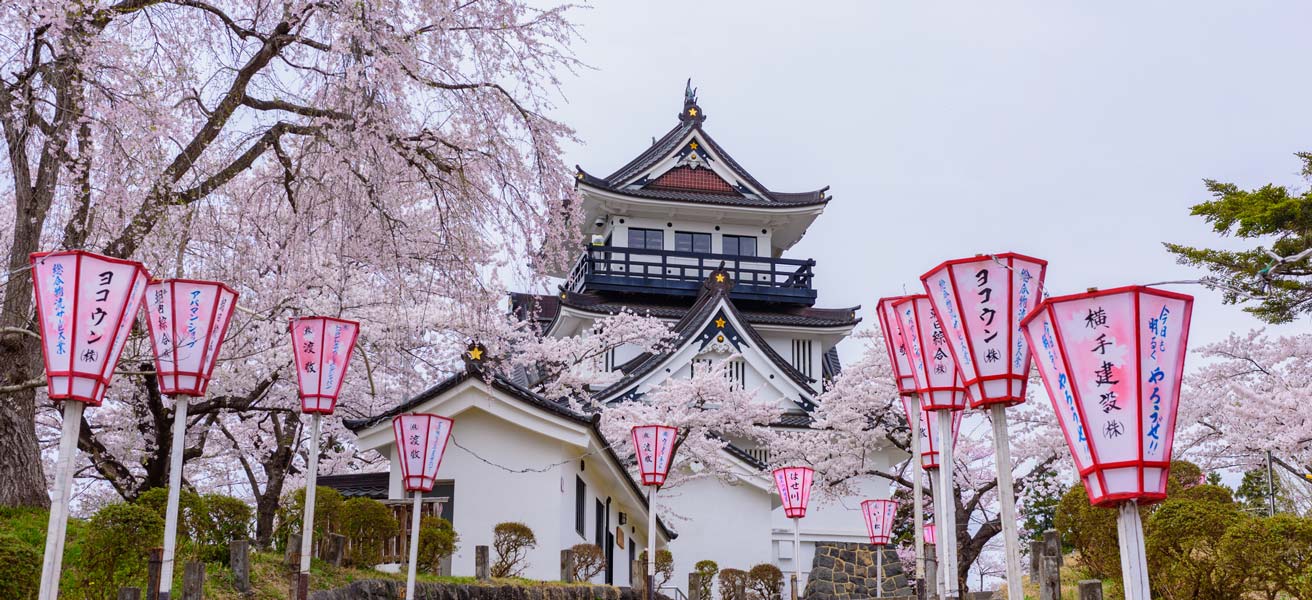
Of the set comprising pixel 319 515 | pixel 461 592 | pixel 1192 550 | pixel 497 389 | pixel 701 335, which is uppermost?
pixel 701 335

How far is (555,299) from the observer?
38062 millimetres

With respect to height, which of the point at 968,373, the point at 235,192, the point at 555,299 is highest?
the point at 555,299

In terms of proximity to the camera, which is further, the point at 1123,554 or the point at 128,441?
the point at 128,441

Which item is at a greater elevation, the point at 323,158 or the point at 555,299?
the point at 555,299

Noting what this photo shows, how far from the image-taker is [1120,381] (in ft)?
16.6

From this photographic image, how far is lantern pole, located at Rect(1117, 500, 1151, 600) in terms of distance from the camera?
4.82m

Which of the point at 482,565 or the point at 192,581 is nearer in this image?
the point at 192,581

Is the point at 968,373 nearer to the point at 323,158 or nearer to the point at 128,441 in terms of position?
the point at 323,158

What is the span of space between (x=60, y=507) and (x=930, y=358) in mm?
6432

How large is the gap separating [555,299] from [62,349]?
31326 millimetres

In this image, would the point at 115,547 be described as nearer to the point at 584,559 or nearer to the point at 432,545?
the point at 432,545

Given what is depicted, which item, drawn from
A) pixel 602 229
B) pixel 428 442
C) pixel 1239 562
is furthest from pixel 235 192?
pixel 602 229

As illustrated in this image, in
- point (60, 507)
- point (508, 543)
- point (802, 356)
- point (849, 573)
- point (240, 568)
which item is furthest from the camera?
point (802, 356)

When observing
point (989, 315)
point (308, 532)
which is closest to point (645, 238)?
point (308, 532)
